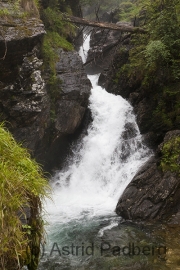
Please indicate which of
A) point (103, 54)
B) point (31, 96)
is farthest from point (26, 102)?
point (103, 54)

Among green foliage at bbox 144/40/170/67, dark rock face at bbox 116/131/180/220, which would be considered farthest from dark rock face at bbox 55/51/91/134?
dark rock face at bbox 116/131/180/220

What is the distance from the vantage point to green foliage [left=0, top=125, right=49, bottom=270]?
128 inches

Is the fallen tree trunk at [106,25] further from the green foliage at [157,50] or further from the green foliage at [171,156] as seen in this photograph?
the green foliage at [171,156]

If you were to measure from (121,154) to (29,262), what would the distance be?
8.22 m

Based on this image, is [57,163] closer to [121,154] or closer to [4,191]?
[121,154]

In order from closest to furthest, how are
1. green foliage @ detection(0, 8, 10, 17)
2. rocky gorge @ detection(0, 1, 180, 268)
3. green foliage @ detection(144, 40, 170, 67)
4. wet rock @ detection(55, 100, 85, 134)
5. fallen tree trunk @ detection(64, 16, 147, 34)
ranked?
rocky gorge @ detection(0, 1, 180, 268) → green foliage @ detection(0, 8, 10, 17) → green foliage @ detection(144, 40, 170, 67) → wet rock @ detection(55, 100, 85, 134) → fallen tree trunk @ detection(64, 16, 147, 34)

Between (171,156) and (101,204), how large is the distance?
317 cm

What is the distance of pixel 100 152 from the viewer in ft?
38.8

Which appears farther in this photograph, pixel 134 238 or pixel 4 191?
pixel 134 238

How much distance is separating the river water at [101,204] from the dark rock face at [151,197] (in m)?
0.49

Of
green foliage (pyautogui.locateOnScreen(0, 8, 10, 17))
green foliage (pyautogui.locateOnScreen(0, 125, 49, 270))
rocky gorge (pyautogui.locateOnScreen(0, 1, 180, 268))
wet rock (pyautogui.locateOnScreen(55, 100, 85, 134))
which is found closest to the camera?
green foliage (pyautogui.locateOnScreen(0, 125, 49, 270))

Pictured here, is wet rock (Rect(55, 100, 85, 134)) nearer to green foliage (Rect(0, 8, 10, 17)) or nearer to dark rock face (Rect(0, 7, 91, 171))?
dark rock face (Rect(0, 7, 91, 171))

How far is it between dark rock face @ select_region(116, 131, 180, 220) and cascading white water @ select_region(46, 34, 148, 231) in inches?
28.7

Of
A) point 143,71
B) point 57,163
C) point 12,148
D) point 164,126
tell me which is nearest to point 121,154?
point 164,126
